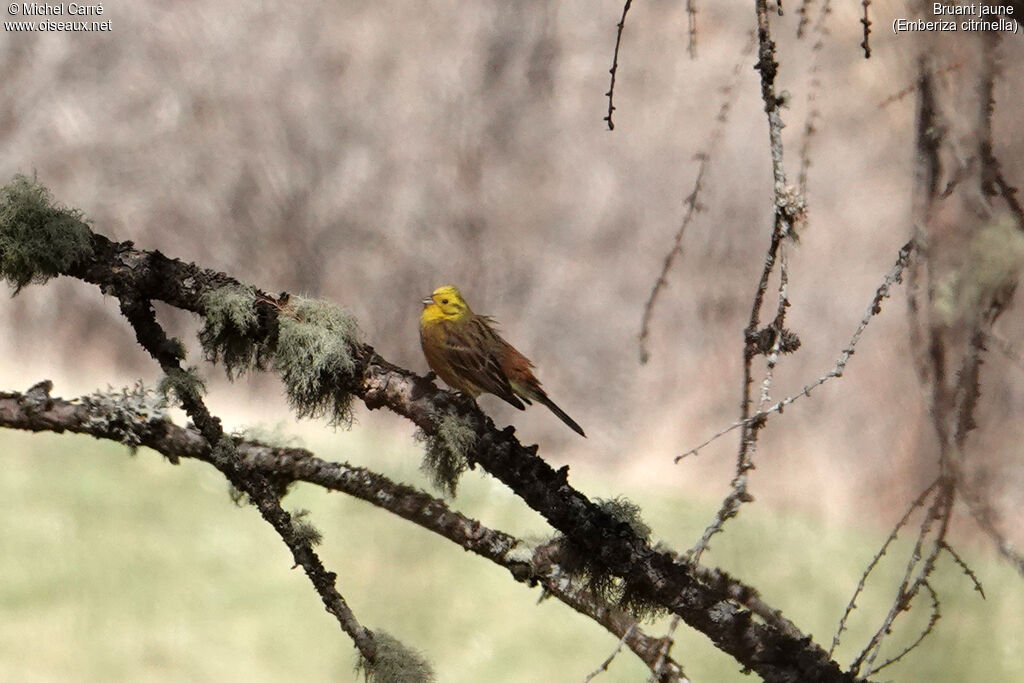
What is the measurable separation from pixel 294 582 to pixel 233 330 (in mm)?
1072

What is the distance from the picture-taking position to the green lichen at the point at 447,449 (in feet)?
3.19

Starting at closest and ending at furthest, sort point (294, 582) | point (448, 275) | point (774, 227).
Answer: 1. point (774, 227)
2. point (294, 582)
3. point (448, 275)

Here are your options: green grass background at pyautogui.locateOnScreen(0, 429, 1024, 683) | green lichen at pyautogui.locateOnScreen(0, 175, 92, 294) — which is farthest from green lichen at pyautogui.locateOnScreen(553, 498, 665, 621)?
green grass background at pyautogui.locateOnScreen(0, 429, 1024, 683)

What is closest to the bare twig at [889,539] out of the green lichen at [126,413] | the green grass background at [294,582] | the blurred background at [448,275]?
the green lichen at [126,413]

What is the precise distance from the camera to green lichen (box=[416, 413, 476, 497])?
97 centimetres

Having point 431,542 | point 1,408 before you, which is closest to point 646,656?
point 1,408

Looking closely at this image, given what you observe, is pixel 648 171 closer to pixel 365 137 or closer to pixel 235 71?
pixel 365 137

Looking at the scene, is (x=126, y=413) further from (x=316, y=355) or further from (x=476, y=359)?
(x=476, y=359)

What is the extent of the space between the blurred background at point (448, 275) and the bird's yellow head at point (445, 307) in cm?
76

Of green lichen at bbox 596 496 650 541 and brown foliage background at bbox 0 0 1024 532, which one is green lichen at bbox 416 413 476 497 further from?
brown foliage background at bbox 0 0 1024 532

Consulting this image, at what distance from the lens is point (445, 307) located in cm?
126

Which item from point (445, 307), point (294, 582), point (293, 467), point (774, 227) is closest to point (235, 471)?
point (293, 467)

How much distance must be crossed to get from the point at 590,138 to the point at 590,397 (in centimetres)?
51

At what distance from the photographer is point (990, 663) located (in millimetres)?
1441
